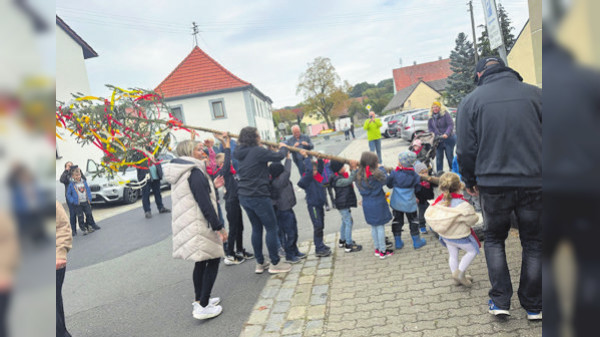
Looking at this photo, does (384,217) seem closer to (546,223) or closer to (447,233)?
(447,233)

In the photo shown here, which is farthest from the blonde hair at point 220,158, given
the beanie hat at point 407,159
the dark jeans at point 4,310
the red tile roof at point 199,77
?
the red tile roof at point 199,77

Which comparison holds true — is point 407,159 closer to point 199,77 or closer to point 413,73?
point 199,77

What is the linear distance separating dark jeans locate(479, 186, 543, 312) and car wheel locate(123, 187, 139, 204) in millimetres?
13225

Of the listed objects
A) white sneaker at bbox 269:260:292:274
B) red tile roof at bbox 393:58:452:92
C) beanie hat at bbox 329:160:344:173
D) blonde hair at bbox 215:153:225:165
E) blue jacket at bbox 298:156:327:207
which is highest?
red tile roof at bbox 393:58:452:92

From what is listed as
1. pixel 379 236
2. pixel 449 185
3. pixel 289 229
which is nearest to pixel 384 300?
pixel 379 236

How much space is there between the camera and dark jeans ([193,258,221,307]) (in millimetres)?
4223

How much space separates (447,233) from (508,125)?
4.90ft

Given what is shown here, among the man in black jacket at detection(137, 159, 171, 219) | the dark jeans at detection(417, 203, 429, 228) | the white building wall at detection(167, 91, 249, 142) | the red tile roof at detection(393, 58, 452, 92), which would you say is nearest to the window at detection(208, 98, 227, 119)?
the white building wall at detection(167, 91, 249, 142)

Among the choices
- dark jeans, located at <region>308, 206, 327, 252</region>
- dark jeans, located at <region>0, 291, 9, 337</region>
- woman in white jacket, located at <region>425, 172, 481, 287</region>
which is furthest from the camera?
dark jeans, located at <region>308, 206, 327, 252</region>

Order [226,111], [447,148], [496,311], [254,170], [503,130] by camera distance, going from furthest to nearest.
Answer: [226,111], [447,148], [254,170], [496,311], [503,130]

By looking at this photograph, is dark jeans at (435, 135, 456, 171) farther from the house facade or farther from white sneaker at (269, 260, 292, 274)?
the house facade

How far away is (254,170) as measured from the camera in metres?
4.94

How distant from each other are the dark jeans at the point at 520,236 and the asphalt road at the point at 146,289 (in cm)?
246

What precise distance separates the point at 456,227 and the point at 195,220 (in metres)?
2.70
